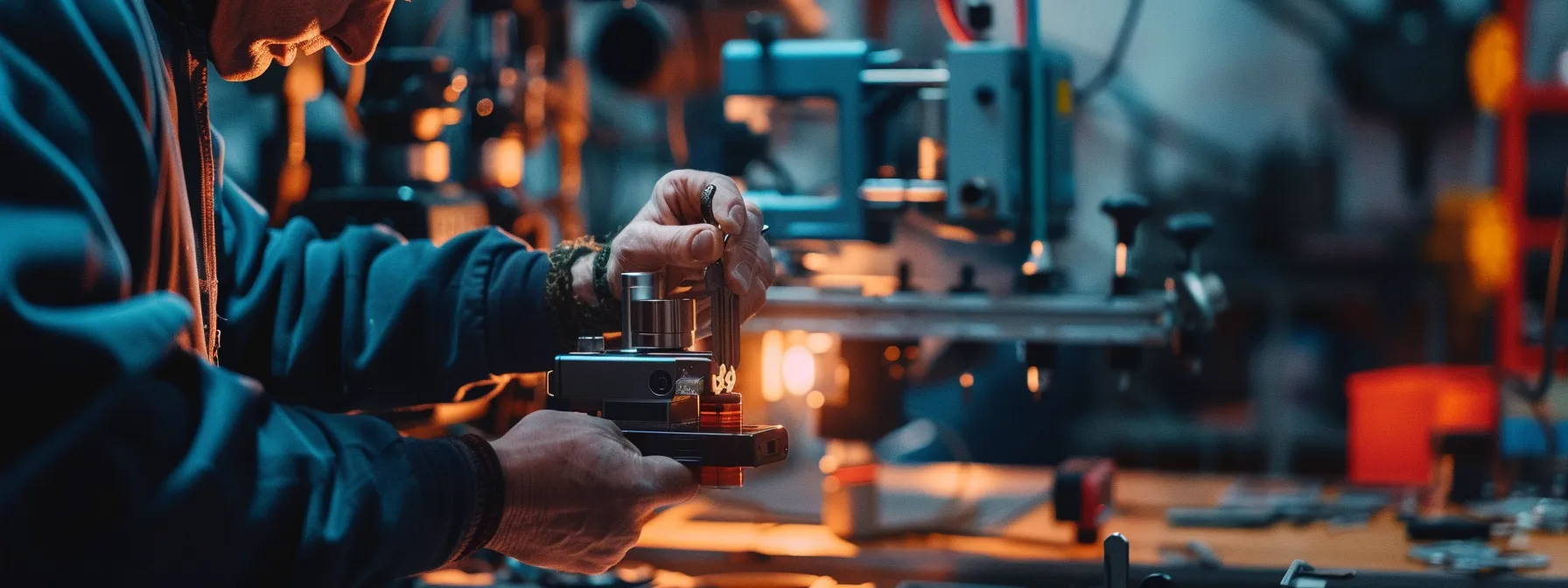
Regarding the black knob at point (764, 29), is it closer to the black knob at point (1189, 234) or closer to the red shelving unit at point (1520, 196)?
the black knob at point (1189, 234)

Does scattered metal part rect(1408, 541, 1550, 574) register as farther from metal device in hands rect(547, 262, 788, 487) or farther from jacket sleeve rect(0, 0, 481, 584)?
jacket sleeve rect(0, 0, 481, 584)

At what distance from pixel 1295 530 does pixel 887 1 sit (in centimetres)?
196

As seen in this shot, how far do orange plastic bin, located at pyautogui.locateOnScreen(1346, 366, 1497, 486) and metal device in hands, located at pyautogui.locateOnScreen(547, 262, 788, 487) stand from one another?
1.72 meters

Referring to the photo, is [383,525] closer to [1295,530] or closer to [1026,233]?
[1026,233]

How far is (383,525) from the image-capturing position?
98cm

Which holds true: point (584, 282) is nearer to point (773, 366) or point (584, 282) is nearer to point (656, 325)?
point (656, 325)

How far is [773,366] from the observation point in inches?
94.0

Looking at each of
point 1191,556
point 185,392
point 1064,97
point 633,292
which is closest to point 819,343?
point 1064,97

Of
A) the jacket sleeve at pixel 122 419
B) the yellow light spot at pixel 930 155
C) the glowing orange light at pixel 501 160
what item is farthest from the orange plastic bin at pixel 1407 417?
the jacket sleeve at pixel 122 419

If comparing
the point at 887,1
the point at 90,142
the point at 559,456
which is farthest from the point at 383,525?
the point at 887,1

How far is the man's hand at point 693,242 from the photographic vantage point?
4.15ft

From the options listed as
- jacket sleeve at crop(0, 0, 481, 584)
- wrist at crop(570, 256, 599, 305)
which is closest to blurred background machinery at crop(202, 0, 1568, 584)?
wrist at crop(570, 256, 599, 305)

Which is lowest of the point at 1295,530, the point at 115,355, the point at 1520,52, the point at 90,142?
the point at 1295,530

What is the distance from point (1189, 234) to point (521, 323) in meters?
0.98
